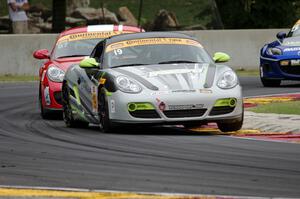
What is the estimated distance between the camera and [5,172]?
9.86 metres

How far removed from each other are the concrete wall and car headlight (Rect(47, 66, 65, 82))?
1246 centimetres

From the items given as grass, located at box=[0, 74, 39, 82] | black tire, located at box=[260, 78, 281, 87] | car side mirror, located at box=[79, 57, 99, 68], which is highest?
car side mirror, located at box=[79, 57, 99, 68]

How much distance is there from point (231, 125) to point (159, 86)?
1.08 metres

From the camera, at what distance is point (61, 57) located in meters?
17.9

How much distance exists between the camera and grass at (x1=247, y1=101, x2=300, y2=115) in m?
16.1

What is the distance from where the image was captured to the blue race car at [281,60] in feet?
73.8

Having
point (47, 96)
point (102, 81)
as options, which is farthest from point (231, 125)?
point (47, 96)

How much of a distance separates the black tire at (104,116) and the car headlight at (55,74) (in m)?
3.27

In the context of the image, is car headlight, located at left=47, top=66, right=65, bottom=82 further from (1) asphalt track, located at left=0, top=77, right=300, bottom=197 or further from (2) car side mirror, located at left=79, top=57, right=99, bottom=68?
(2) car side mirror, located at left=79, top=57, right=99, bottom=68

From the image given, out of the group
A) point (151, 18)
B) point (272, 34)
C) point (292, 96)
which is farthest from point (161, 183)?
point (151, 18)

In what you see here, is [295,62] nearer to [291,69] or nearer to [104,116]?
[291,69]

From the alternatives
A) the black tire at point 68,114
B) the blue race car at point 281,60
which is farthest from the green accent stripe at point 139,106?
the blue race car at point 281,60

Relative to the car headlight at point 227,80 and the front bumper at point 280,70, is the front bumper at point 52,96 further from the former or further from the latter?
the front bumper at point 280,70

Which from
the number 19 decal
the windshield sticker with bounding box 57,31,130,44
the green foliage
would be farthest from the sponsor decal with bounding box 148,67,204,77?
the green foliage
